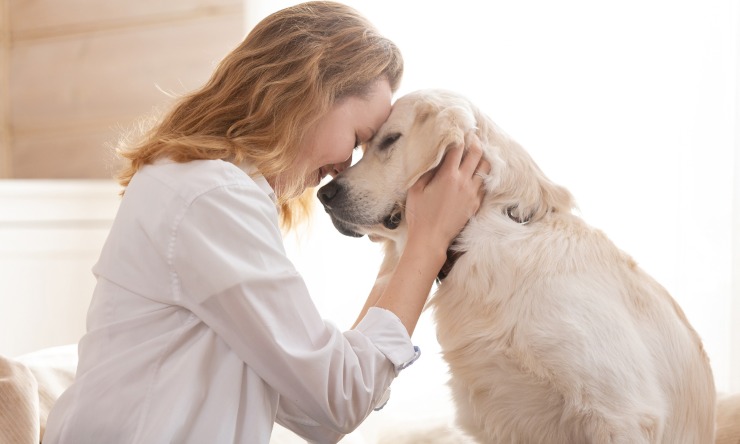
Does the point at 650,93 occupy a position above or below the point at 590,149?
above

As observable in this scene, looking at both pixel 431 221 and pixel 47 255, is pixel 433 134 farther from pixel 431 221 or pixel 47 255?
pixel 47 255

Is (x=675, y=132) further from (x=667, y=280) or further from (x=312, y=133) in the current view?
(x=312, y=133)

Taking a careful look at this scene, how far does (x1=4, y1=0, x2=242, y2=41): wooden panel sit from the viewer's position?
10.2 feet

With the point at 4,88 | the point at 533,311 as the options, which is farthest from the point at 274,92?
the point at 4,88

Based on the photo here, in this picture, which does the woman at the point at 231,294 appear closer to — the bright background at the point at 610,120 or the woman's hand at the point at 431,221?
the woman's hand at the point at 431,221

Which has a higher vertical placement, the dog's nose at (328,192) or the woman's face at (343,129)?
the woman's face at (343,129)

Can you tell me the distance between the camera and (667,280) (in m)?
2.38

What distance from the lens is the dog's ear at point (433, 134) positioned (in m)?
1.36

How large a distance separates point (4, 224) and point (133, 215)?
85.5 inches

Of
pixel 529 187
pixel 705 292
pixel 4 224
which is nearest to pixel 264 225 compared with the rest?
pixel 529 187

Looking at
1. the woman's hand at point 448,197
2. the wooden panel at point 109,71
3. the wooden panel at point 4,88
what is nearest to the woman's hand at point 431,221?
the woman's hand at point 448,197

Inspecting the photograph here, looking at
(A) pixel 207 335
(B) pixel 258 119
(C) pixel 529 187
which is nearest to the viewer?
(A) pixel 207 335

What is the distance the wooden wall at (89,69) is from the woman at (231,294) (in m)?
1.86

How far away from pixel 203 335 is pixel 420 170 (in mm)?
491
